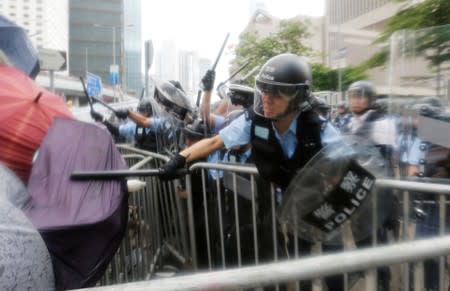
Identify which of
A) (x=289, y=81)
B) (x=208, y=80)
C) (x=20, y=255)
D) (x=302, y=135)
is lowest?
(x=20, y=255)

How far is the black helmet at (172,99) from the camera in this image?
400 centimetres

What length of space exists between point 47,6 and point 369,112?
96.2 m

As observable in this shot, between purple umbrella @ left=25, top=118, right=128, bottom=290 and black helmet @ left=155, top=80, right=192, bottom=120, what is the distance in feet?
5.54

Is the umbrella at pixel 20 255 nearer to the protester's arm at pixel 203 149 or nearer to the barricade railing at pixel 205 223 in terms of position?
the barricade railing at pixel 205 223

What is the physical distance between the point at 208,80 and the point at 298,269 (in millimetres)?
3108

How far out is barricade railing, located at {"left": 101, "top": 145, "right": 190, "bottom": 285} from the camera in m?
3.20

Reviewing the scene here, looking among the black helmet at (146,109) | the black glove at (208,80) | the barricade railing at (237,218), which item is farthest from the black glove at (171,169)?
the black helmet at (146,109)

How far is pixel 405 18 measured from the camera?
2.53 metres

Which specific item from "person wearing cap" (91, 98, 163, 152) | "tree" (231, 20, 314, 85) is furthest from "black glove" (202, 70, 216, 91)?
"tree" (231, 20, 314, 85)

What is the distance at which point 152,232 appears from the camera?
139 inches

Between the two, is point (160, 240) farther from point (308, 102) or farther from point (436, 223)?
point (436, 223)

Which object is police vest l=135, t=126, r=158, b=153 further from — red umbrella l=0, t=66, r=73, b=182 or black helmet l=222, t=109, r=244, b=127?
red umbrella l=0, t=66, r=73, b=182

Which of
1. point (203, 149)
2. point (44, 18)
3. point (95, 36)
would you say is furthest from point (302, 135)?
point (95, 36)

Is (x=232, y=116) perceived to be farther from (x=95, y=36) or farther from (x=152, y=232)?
(x=95, y=36)
